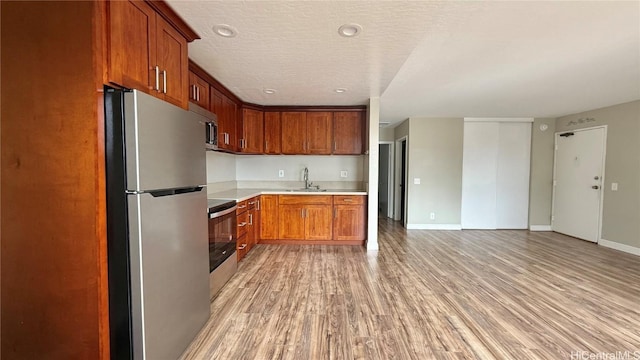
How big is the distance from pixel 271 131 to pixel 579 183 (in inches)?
223

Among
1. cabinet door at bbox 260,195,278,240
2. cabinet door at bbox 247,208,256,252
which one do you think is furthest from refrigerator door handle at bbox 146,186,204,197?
cabinet door at bbox 260,195,278,240

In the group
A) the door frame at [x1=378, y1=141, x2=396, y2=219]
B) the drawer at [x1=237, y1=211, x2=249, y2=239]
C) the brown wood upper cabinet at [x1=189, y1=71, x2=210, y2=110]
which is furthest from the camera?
the door frame at [x1=378, y1=141, x2=396, y2=219]

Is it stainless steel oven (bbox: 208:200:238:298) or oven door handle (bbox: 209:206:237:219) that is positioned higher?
oven door handle (bbox: 209:206:237:219)

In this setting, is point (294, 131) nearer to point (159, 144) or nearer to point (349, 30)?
point (349, 30)

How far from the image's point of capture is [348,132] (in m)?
4.46

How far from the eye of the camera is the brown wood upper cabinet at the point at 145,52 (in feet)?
4.42

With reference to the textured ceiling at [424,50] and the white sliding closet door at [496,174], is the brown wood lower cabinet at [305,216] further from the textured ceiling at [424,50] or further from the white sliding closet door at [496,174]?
the white sliding closet door at [496,174]

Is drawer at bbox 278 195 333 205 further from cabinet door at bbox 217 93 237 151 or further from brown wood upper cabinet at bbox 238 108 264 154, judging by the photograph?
cabinet door at bbox 217 93 237 151

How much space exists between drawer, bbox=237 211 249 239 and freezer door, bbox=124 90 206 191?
165cm

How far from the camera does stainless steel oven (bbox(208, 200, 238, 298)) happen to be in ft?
8.18

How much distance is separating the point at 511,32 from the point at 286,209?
338 cm

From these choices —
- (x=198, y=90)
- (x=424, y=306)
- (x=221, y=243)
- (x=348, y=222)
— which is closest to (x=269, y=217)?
(x=348, y=222)

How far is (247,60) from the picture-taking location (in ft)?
8.34

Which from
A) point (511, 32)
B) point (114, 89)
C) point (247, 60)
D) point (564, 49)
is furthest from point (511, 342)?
point (247, 60)
